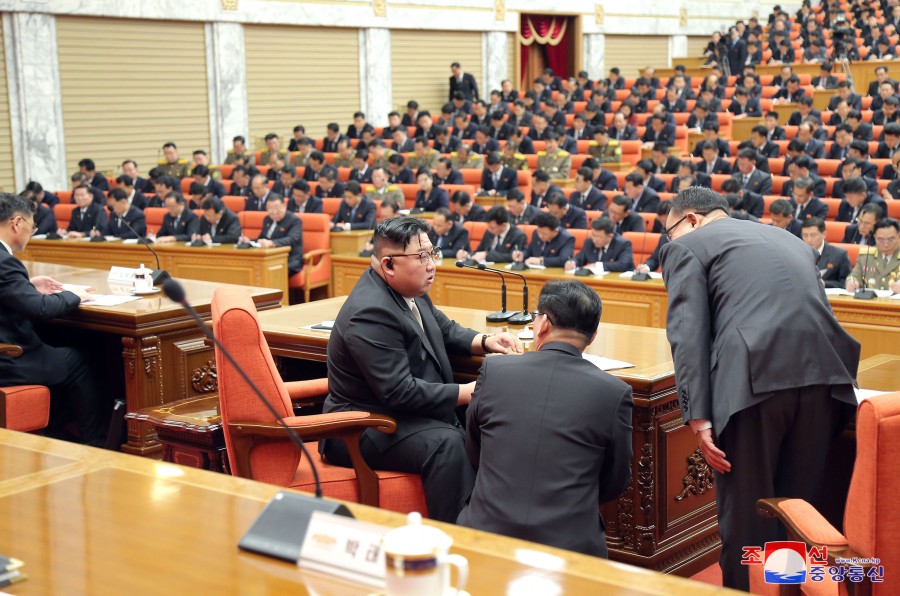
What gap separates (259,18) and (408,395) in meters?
12.3

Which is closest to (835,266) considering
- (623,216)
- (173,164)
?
(623,216)

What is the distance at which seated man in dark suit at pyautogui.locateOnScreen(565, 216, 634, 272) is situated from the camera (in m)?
6.70

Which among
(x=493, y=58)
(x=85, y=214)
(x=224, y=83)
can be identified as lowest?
(x=85, y=214)

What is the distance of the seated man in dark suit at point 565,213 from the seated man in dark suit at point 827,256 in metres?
2.21

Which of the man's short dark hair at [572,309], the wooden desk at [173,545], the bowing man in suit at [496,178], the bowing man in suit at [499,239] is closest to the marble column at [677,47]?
the bowing man in suit at [496,178]

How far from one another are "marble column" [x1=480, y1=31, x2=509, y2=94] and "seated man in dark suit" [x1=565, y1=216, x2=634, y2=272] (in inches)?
445

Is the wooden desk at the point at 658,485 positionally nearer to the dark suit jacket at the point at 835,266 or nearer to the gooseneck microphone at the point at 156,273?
the gooseneck microphone at the point at 156,273

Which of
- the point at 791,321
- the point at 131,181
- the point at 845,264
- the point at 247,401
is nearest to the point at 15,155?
the point at 131,181

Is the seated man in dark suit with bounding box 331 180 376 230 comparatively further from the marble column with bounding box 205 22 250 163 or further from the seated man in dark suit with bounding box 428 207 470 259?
the marble column with bounding box 205 22 250 163

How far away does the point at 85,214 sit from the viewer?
970cm

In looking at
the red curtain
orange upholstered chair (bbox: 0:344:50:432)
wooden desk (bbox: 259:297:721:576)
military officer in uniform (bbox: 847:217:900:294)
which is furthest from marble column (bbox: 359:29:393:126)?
wooden desk (bbox: 259:297:721:576)

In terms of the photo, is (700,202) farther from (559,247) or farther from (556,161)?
(556,161)

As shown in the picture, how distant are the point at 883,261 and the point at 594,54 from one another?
568 inches

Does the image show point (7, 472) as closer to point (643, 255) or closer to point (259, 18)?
point (643, 255)
